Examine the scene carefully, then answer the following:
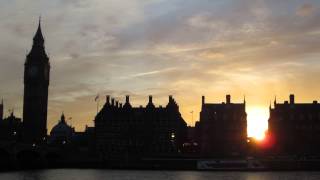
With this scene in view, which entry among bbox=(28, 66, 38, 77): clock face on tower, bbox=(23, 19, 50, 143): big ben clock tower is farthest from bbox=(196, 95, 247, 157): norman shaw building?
bbox=(28, 66, 38, 77): clock face on tower

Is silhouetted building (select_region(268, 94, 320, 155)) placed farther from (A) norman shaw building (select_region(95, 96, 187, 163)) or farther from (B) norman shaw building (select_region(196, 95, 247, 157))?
(A) norman shaw building (select_region(95, 96, 187, 163))

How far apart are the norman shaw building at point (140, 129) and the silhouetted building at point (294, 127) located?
84.7ft

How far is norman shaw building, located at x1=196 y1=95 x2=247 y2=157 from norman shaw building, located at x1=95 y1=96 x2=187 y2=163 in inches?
415

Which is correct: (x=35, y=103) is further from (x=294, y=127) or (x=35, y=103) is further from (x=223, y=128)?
(x=294, y=127)

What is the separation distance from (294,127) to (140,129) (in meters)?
40.7

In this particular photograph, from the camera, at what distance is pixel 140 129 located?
16062cm

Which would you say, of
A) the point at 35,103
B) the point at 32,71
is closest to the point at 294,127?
the point at 35,103

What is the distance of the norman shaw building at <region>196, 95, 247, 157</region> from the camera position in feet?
481

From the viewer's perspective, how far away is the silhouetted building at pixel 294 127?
144 meters

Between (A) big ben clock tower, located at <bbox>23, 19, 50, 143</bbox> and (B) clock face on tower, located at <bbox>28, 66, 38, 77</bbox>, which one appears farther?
Answer: (B) clock face on tower, located at <bbox>28, 66, 38, 77</bbox>

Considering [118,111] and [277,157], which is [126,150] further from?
[277,157]

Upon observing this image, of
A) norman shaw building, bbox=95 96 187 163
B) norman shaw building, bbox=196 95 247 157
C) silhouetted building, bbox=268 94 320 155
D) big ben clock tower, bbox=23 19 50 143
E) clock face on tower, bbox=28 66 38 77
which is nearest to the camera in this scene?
Answer: silhouetted building, bbox=268 94 320 155

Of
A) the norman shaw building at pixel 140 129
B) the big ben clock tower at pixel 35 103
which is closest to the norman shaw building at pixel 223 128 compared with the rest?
the norman shaw building at pixel 140 129

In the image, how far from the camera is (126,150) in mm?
156500
